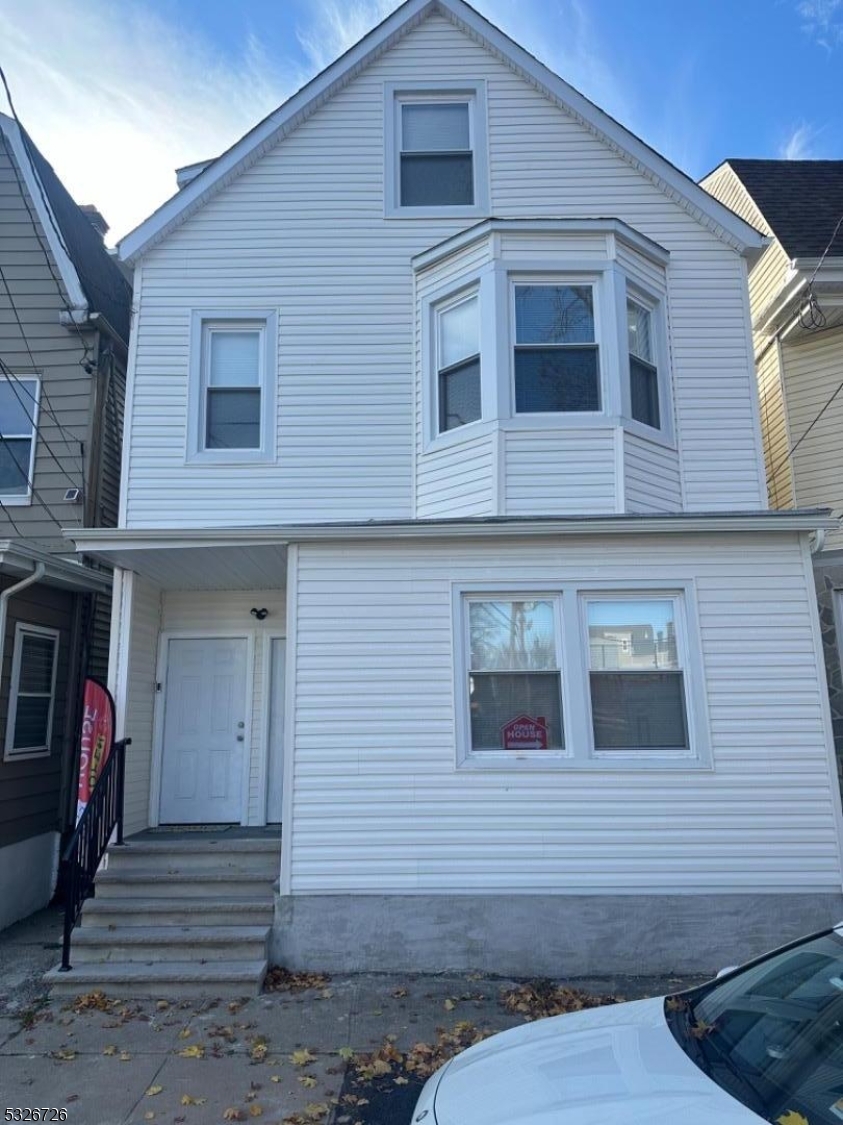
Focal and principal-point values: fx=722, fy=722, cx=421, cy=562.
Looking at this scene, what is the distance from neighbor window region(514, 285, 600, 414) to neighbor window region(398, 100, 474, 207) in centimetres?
181

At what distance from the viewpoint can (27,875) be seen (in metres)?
7.36

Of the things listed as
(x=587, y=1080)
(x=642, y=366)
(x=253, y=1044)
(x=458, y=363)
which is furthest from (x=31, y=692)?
(x=642, y=366)

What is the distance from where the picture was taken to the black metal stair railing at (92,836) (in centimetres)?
554

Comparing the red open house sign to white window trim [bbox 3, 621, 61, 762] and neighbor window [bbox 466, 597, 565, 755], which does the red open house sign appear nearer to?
neighbor window [bbox 466, 597, 565, 755]

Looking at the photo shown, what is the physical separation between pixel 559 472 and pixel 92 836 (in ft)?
17.1

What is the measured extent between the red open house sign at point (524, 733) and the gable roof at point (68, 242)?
6852 millimetres

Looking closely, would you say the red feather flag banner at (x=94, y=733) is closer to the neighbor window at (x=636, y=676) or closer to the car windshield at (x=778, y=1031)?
the neighbor window at (x=636, y=676)

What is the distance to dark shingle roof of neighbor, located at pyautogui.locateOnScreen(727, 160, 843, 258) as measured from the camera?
880cm

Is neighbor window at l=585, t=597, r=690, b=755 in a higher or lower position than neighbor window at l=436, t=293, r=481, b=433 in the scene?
lower

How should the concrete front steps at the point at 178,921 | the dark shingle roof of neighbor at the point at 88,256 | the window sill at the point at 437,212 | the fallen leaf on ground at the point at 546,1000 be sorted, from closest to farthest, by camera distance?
the fallen leaf on ground at the point at 546,1000
the concrete front steps at the point at 178,921
the window sill at the point at 437,212
the dark shingle roof of neighbor at the point at 88,256

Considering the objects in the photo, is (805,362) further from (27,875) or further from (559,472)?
(27,875)

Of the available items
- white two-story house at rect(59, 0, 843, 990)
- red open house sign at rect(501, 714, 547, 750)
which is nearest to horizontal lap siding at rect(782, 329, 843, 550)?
white two-story house at rect(59, 0, 843, 990)

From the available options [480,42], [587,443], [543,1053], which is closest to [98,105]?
[480,42]

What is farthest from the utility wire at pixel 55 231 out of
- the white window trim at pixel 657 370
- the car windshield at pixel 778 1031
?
the car windshield at pixel 778 1031
